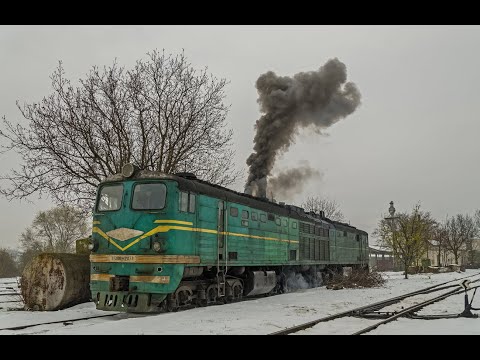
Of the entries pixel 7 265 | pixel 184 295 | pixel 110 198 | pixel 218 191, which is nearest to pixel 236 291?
pixel 184 295

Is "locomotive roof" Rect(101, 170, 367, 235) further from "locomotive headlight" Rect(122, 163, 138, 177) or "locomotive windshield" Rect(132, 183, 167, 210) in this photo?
"locomotive windshield" Rect(132, 183, 167, 210)

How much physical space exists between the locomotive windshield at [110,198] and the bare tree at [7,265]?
43.5 meters

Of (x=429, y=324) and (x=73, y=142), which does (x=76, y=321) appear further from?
(x=73, y=142)

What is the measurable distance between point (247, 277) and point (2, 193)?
10809 mm

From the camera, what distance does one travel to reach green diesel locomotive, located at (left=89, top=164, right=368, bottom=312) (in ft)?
40.6

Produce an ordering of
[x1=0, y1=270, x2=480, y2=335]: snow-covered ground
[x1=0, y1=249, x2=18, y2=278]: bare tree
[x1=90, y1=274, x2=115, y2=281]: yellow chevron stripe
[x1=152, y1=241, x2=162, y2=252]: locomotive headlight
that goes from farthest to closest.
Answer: [x1=0, y1=249, x2=18, y2=278]: bare tree
[x1=90, y1=274, x2=115, y2=281]: yellow chevron stripe
[x1=152, y1=241, x2=162, y2=252]: locomotive headlight
[x1=0, y1=270, x2=480, y2=335]: snow-covered ground

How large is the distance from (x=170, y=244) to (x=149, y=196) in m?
1.55

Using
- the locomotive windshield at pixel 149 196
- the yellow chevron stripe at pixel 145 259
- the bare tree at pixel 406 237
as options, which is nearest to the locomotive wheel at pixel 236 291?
the yellow chevron stripe at pixel 145 259

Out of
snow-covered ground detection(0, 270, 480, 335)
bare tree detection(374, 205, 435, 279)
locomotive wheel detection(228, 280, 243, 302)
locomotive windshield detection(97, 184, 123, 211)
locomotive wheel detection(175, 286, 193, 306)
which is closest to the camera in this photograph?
snow-covered ground detection(0, 270, 480, 335)

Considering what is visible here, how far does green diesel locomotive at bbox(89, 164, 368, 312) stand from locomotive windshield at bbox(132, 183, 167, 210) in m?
0.03

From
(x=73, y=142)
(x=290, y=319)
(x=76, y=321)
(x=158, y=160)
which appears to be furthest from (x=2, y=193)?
(x=290, y=319)

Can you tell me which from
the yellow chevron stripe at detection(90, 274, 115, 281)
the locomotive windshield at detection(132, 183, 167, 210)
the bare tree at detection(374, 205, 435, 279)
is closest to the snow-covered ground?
the yellow chevron stripe at detection(90, 274, 115, 281)

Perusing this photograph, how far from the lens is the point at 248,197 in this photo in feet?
57.8

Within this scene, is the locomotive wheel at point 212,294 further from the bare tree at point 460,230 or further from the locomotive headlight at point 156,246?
the bare tree at point 460,230
